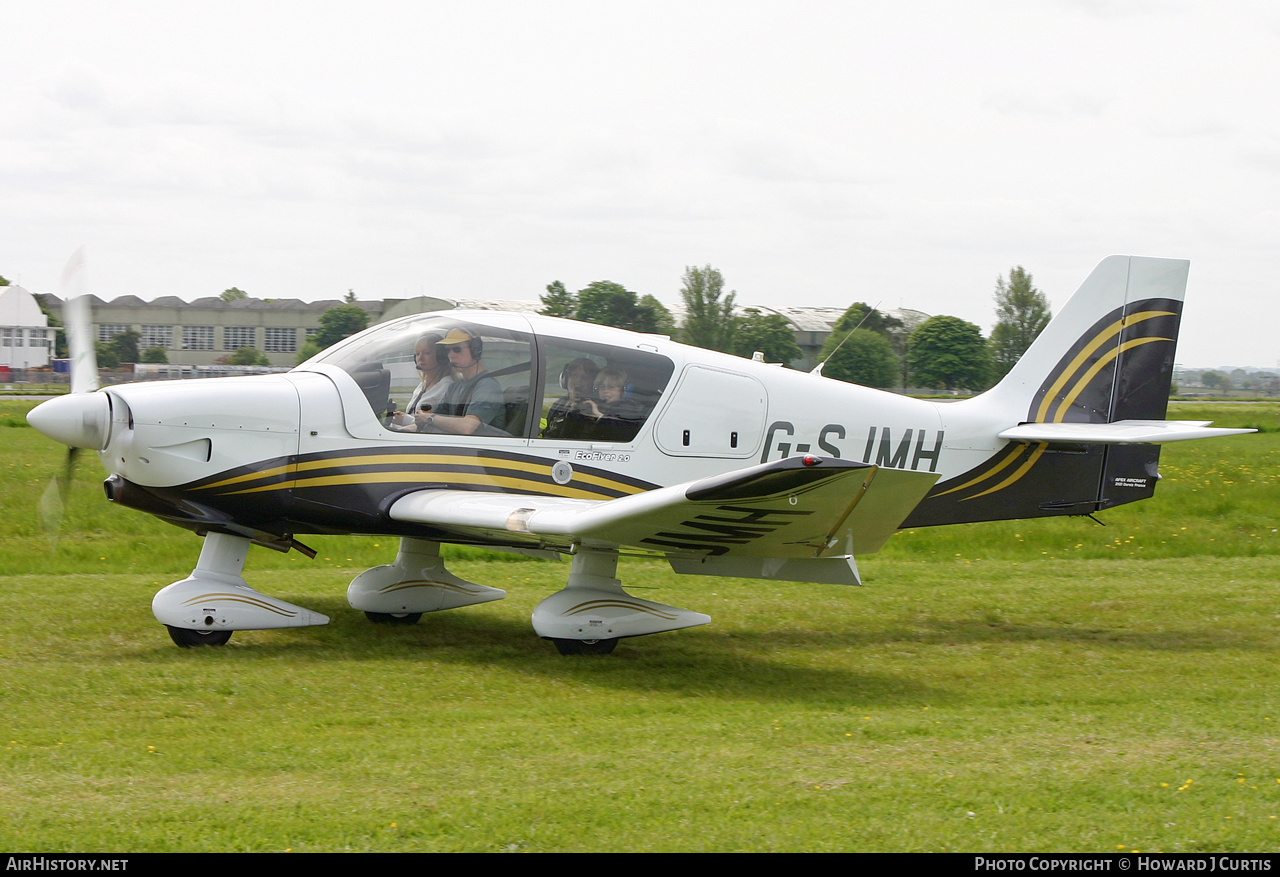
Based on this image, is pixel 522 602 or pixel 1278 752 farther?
pixel 522 602

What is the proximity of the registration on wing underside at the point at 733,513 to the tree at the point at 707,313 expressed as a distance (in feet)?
66.3

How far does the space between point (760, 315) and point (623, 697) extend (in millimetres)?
27981

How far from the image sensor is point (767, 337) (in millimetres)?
32344

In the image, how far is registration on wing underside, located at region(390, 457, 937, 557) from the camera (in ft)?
19.5

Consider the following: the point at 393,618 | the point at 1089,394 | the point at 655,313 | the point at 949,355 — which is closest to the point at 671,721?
the point at 393,618

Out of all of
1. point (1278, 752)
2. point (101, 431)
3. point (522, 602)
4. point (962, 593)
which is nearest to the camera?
point (1278, 752)

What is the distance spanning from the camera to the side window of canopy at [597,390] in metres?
7.72

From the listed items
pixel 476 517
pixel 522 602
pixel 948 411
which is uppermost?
pixel 948 411

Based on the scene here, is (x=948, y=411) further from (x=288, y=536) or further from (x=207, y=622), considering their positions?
(x=207, y=622)

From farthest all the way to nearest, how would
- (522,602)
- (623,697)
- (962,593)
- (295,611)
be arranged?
(962,593)
(522,602)
(295,611)
(623,697)

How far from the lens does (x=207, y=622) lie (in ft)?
23.3

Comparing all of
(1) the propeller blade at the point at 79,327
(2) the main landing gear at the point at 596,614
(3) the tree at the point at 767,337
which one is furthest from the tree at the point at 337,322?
(2) the main landing gear at the point at 596,614

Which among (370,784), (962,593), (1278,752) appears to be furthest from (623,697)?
(962,593)

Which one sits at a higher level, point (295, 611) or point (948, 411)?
point (948, 411)
